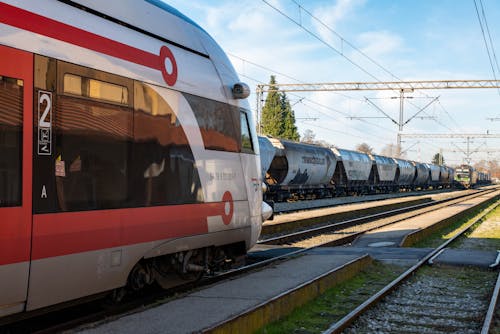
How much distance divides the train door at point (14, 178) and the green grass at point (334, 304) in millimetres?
2741

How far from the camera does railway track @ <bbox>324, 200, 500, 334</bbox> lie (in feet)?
22.2

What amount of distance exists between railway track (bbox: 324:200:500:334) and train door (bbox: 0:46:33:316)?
320 cm

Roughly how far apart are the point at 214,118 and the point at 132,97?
5.60 ft

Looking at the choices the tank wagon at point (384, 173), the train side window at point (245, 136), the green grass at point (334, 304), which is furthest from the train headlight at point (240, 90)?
the tank wagon at point (384, 173)

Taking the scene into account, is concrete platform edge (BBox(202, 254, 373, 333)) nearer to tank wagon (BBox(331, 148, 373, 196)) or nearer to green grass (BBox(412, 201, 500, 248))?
green grass (BBox(412, 201, 500, 248))

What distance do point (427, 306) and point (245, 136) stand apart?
3579 millimetres

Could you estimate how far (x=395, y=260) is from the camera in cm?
1195

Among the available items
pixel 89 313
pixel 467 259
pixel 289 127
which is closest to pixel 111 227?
pixel 89 313

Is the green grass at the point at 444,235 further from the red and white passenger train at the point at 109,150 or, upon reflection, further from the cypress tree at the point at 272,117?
the cypress tree at the point at 272,117

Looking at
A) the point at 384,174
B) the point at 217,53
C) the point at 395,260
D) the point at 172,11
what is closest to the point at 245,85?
the point at 217,53

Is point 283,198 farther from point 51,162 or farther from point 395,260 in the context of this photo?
point 51,162

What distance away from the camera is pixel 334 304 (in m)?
7.87

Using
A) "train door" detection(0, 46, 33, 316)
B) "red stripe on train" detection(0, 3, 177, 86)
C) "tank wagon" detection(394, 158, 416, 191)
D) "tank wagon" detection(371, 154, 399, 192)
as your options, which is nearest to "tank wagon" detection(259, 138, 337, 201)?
"tank wagon" detection(371, 154, 399, 192)

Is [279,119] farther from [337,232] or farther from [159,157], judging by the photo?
[159,157]
